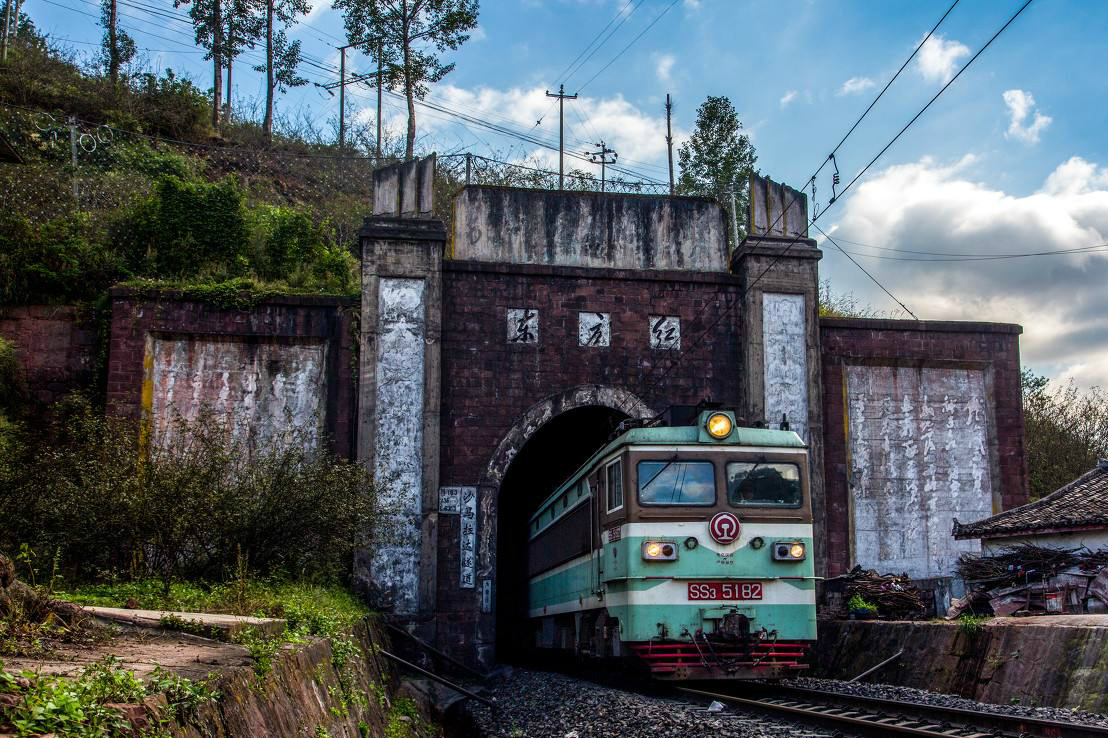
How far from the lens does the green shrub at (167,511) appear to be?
1030 centimetres

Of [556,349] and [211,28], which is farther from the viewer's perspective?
[211,28]

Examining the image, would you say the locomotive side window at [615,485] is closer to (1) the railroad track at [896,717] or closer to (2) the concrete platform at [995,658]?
(1) the railroad track at [896,717]

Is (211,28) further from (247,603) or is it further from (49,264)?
(247,603)

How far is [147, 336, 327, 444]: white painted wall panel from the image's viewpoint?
15.5 metres

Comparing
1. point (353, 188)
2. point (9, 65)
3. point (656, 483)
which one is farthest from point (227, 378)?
point (353, 188)

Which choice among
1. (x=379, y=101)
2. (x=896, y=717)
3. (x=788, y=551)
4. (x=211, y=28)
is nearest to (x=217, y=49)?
(x=211, y=28)

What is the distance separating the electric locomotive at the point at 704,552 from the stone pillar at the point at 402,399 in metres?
4.43

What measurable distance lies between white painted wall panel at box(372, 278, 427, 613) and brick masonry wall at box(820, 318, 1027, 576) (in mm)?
6772

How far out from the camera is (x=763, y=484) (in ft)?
34.9

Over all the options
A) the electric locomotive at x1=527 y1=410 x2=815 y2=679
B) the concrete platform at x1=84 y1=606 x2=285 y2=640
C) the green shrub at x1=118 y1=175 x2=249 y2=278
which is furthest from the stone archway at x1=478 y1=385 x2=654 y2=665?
the concrete platform at x1=84 y1=606 x2=285 y2=640

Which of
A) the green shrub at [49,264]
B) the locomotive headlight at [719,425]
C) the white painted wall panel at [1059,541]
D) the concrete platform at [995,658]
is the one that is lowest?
the concrete platform at [995,658]

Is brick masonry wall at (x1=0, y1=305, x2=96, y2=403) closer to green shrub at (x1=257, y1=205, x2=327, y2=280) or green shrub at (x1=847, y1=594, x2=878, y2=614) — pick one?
green shrub at (x1=257, y1=205, x2=327, y2=280)

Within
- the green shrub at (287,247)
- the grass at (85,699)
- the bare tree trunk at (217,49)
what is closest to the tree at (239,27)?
the bare tree trunk at (217,49)

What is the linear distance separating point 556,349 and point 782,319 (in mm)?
3824
